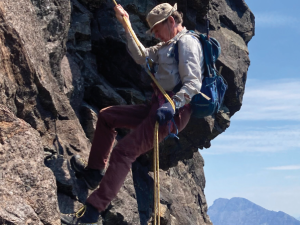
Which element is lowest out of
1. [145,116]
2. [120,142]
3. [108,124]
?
[120,142]

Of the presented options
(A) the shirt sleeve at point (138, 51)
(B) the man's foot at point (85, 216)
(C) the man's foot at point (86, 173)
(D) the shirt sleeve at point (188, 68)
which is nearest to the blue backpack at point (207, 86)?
(D) the shirt sleeve at point (188, 68)

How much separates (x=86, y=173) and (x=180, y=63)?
3.36 meters

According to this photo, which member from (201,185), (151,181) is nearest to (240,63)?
(151,181)

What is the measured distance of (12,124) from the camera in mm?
7395

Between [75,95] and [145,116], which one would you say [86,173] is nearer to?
[145,116]

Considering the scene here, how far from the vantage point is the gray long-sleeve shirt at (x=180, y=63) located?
339 inches

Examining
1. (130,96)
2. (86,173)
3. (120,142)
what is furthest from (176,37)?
(130,96)

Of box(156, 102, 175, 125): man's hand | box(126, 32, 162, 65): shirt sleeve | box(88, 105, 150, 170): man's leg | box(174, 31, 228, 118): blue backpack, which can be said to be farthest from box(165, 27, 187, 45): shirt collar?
box(156, 102, 175, 125): man's hand

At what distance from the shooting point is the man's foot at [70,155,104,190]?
32.1 ft

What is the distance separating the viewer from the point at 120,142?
884 cm

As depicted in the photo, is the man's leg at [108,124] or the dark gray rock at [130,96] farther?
the dark gray rock at [130,96]

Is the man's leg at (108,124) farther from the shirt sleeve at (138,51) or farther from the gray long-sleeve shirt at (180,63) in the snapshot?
the shirt sleeve at (138,51)

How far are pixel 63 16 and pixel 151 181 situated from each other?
6700 millimetres

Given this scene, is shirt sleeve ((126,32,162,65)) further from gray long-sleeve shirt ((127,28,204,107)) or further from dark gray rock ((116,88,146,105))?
dark gray rock ((116,88,146,105))
